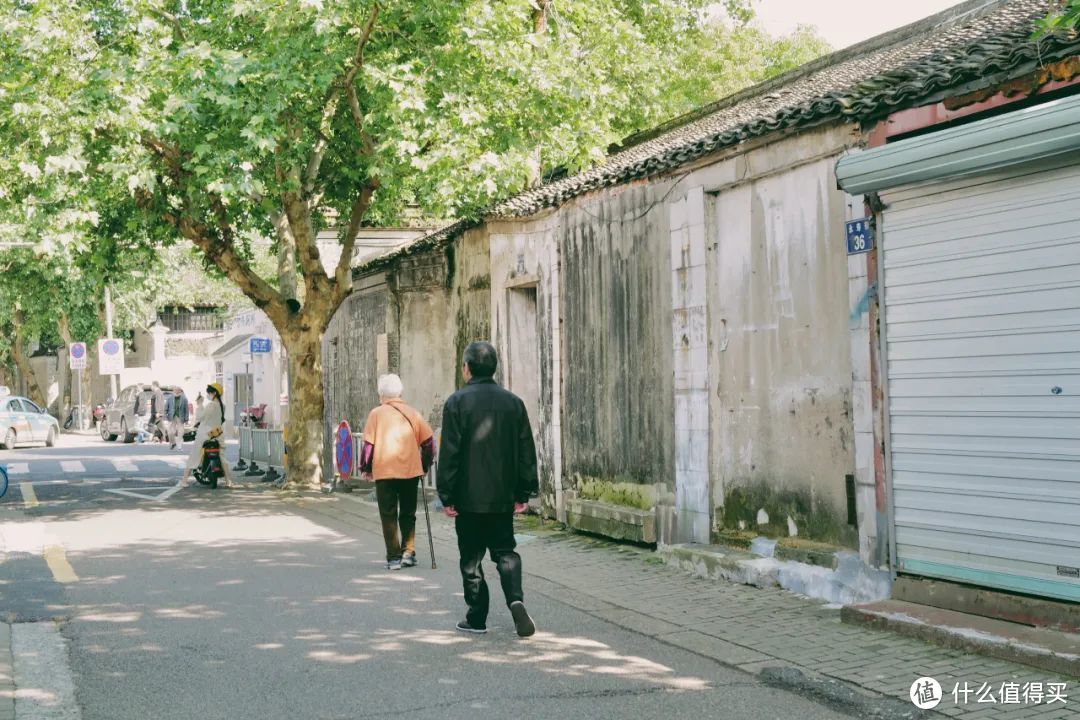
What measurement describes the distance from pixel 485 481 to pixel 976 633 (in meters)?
3.05

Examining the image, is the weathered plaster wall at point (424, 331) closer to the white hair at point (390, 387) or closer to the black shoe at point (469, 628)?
the white hair at point (390, 387)

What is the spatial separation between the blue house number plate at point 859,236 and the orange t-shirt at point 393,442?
3.88 m

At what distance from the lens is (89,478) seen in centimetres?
2088

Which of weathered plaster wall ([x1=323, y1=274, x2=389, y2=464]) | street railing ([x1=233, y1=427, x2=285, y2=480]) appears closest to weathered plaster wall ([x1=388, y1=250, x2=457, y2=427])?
weathered plaster wall ([x1=323, y1=274, x2=389, y2=464])

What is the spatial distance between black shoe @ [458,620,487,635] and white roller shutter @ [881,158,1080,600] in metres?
2.92

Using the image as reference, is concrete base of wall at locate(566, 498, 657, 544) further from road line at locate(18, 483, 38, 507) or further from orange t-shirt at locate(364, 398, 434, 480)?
road line at locate(18, 483, 38, 507)

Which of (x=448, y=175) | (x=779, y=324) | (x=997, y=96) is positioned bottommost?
(x=779, y=324)

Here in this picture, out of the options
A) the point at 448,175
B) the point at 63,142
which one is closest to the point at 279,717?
the point at 448,175

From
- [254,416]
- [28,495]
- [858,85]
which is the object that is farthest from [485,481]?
[254,416]

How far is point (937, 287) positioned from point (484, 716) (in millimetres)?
4242

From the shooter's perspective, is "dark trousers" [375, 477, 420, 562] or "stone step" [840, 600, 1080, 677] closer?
"stone step" [840, 600, 1080, 677]

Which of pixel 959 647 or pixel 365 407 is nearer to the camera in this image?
pixel 959 647

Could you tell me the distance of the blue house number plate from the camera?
794 cm

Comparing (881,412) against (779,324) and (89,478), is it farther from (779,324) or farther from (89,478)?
(89,478)
